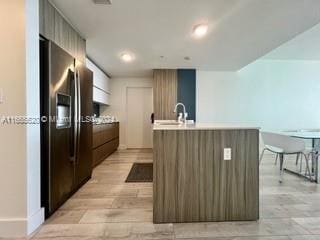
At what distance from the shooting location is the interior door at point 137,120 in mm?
7723

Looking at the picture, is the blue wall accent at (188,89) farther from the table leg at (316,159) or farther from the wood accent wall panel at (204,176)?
the wood accent wall panel at (204,176)

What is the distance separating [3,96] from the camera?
2027 mm

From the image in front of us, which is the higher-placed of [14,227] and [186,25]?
[186,25]

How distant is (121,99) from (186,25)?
4.55 meters

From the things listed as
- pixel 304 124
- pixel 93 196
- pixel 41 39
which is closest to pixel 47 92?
pixel 41 39

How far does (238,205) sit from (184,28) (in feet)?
8.53

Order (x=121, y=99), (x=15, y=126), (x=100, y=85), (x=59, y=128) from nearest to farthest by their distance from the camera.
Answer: (x=15, y=126), (x=59, y=128), (x=100, y=85), (x=121, y=99)

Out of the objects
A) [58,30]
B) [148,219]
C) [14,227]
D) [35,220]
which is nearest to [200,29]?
[58,30]

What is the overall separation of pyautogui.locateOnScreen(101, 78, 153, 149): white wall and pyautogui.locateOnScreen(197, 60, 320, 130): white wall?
7.89 feet

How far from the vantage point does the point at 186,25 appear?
11.4 feet

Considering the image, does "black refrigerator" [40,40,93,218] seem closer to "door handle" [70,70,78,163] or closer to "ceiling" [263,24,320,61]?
"door handle" [70,70,78,163]

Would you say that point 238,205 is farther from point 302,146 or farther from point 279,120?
point 279,120

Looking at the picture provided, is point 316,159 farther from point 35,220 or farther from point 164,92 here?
point 35,220

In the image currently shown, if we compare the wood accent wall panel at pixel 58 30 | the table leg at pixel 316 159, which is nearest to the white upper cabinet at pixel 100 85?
the wood accent wall panel at pixel 58 30
